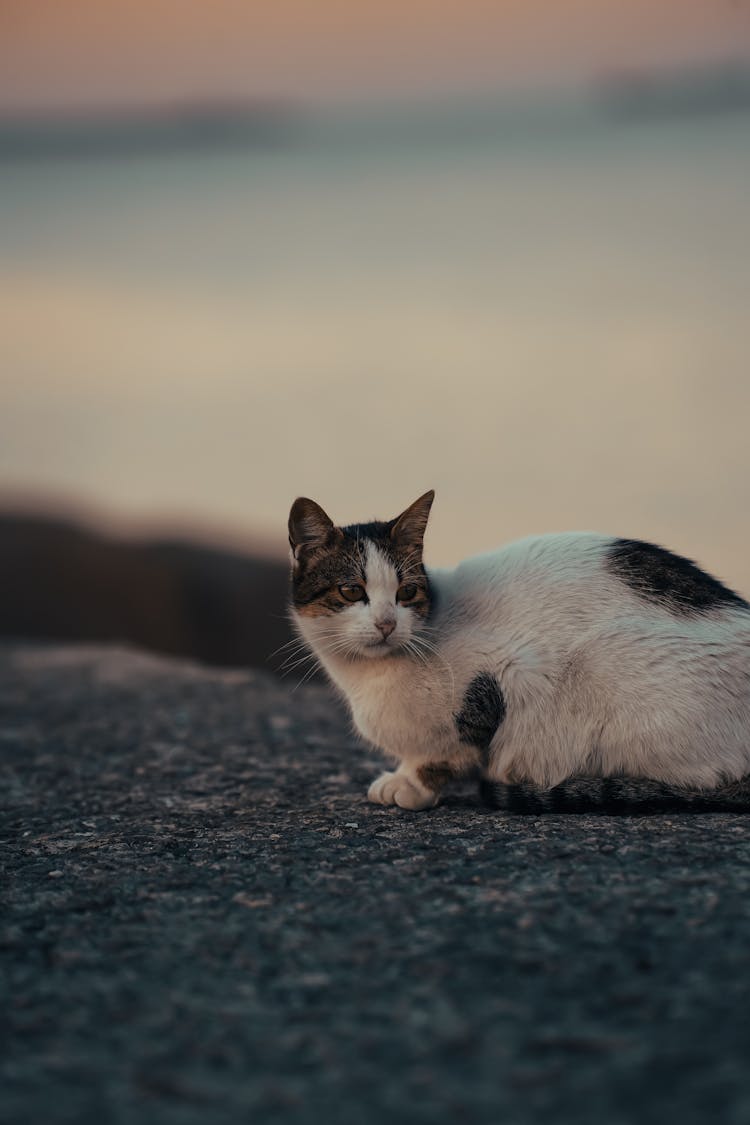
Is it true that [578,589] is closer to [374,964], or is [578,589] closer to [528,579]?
[528,579]

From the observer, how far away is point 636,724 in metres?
3.88

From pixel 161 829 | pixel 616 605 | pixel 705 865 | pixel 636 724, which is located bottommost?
pixel 161 829

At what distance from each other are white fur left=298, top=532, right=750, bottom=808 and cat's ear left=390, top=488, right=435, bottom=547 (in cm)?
17

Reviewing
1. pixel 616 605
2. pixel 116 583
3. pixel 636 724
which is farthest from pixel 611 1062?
pixel 116 583

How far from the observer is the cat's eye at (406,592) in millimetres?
4125

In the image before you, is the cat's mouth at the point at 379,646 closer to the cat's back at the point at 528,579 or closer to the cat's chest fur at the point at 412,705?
the cat's chest fur at the point at 412,705

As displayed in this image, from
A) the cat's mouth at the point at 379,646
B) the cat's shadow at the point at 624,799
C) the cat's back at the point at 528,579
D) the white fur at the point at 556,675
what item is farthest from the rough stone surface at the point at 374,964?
the cat's back at the point at 528,579

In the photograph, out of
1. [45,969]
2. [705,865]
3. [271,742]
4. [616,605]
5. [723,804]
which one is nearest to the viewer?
[45,969]

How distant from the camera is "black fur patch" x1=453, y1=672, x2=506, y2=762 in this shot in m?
4.06

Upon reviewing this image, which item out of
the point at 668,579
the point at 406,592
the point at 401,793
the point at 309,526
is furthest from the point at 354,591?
the point at 668,579

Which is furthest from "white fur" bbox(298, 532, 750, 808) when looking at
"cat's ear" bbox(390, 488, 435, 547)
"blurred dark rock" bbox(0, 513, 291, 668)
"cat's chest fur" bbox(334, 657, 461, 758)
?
"blurred dark rock" bbox(0, 513, 291, 668)

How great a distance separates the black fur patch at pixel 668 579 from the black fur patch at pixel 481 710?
632mm

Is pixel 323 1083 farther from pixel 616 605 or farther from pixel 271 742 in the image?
pixel 271 742

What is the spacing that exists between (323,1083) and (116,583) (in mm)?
9825
